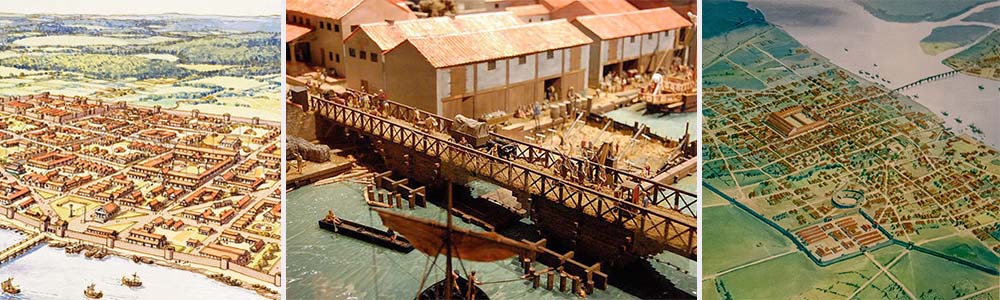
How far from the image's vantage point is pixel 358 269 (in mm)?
6324

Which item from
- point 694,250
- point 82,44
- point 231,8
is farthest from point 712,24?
point 82,44

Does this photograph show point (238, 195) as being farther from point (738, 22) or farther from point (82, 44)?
point (738, 22)

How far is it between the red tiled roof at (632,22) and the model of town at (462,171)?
100 centimetres

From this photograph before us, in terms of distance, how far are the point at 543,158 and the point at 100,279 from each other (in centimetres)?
386

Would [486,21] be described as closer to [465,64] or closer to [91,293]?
[465,64]

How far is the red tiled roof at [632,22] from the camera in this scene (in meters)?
9.62

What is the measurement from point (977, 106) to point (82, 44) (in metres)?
7.21

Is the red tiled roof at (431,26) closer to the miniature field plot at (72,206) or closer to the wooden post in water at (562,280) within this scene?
the wooden post in water at (562,280)

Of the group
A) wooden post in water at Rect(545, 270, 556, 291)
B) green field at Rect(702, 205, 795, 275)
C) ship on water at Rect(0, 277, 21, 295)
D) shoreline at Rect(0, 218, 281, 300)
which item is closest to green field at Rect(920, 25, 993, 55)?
green field at Rect(702, 205, 795, 275)

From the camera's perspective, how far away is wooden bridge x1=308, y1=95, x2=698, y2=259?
634cm

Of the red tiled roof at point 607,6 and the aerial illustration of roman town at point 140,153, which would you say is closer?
the aerial illustration of roman town at point 140,153

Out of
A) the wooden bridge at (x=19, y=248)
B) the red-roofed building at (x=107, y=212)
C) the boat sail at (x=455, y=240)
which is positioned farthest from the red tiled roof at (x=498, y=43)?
the wooden bridge at (x=19, y=248)

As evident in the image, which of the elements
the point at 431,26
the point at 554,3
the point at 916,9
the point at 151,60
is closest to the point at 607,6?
the point at 554,3

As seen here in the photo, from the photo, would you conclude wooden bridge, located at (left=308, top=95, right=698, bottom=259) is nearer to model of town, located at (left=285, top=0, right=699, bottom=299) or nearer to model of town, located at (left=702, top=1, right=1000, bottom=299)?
model of town, located at (left=285, top=0, right=699, bottom=299)
